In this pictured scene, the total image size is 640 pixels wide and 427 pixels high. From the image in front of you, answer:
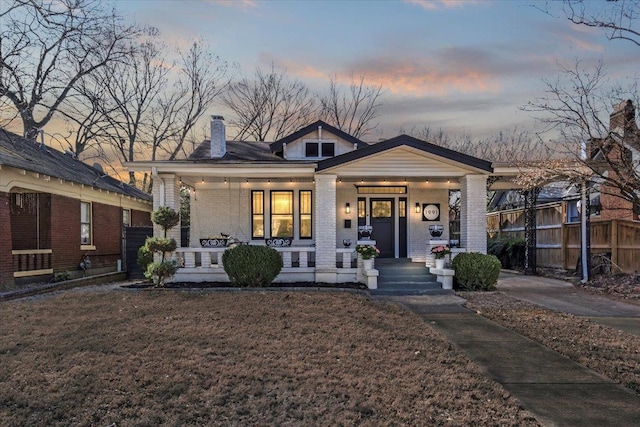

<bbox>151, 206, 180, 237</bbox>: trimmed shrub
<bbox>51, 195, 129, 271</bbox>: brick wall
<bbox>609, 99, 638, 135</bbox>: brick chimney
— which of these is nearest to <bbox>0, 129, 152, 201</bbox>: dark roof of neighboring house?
<bbox>51, 195, 129, 271</bbox>: brick wall

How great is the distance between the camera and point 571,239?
15203 mm

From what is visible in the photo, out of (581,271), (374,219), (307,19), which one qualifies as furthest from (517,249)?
(307,19)

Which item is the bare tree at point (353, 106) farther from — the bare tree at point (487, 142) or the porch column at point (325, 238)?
the porch column at point (325, 238)

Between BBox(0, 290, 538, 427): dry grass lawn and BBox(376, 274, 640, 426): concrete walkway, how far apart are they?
0.28m

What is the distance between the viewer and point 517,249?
1841cm

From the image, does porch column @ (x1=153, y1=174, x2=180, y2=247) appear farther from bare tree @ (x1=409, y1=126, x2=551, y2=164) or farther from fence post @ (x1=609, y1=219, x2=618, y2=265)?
bare tree @ (x1=409, y1=126, x2=551, y2=164)

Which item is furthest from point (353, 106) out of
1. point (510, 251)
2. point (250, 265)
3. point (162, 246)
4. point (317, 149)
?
point (162, 246)

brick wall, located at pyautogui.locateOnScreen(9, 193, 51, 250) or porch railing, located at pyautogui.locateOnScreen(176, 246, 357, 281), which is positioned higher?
brick wall, located at pyautogui.locateOnScreen(9, 193, 51, 250)

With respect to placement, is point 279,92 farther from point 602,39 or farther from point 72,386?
point 72,386

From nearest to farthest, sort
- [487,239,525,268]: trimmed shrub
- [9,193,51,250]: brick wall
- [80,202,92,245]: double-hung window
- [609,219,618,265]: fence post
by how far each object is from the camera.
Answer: [609,219,618,265]: fence post
[9,193,51,250]: brick wall
[80,202,92,245]: double-hung window
[487,239,525,268]: trimmed shrub

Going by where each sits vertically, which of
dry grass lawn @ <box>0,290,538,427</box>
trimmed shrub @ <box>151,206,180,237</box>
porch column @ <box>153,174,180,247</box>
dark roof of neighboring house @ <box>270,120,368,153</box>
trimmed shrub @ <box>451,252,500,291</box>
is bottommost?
dry grass lawn @ <box>0,290,538,427</box>

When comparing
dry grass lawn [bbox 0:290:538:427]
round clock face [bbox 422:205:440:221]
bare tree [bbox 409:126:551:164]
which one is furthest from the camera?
bare tree [bbox 409:126:551:164]

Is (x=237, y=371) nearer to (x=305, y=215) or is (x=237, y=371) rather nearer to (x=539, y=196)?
(x=305, y=215)

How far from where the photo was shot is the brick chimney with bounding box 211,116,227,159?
15225 mm
